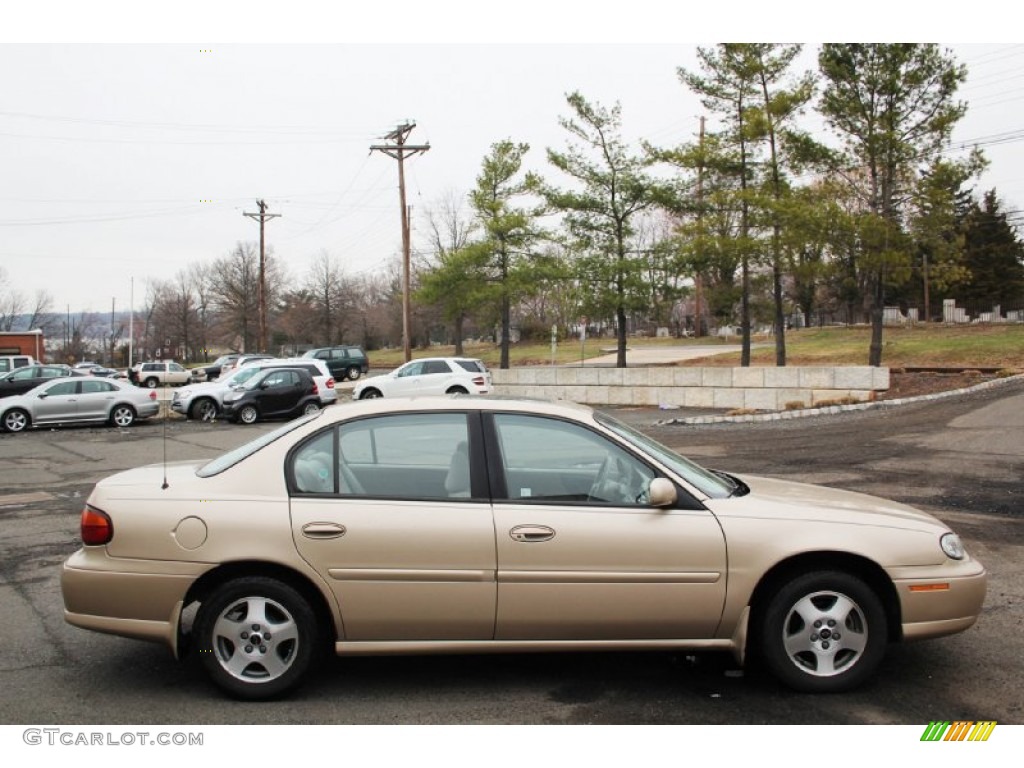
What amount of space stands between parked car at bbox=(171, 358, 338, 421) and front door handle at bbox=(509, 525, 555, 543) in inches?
899

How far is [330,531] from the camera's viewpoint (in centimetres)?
445

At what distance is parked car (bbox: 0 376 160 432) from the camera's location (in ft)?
77.7

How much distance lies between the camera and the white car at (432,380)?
2877cm

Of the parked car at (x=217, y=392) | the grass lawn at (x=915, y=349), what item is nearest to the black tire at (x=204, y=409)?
the parked car at (x=217, y=392)

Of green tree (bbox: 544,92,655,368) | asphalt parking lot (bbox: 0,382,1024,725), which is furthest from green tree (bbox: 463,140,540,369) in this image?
asphalt parking lot (bbox: 0,382,1024,725)

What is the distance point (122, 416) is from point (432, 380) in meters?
9.13

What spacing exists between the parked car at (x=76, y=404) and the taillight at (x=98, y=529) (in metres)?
21.7

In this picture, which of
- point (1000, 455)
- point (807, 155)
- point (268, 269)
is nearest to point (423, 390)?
point (807, 155)

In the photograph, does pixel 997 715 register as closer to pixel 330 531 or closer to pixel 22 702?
pixel 330 531

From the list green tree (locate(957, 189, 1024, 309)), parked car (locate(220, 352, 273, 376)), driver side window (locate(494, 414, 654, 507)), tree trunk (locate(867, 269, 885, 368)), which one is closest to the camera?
driver side window (locate(494, 414, 654, 507))

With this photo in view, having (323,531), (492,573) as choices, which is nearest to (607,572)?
(492,573)

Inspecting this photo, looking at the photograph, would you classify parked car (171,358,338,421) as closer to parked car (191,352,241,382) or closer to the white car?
the white car

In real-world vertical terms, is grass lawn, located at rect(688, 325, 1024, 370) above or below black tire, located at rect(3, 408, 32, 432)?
above

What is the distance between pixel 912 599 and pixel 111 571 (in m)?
3.97
